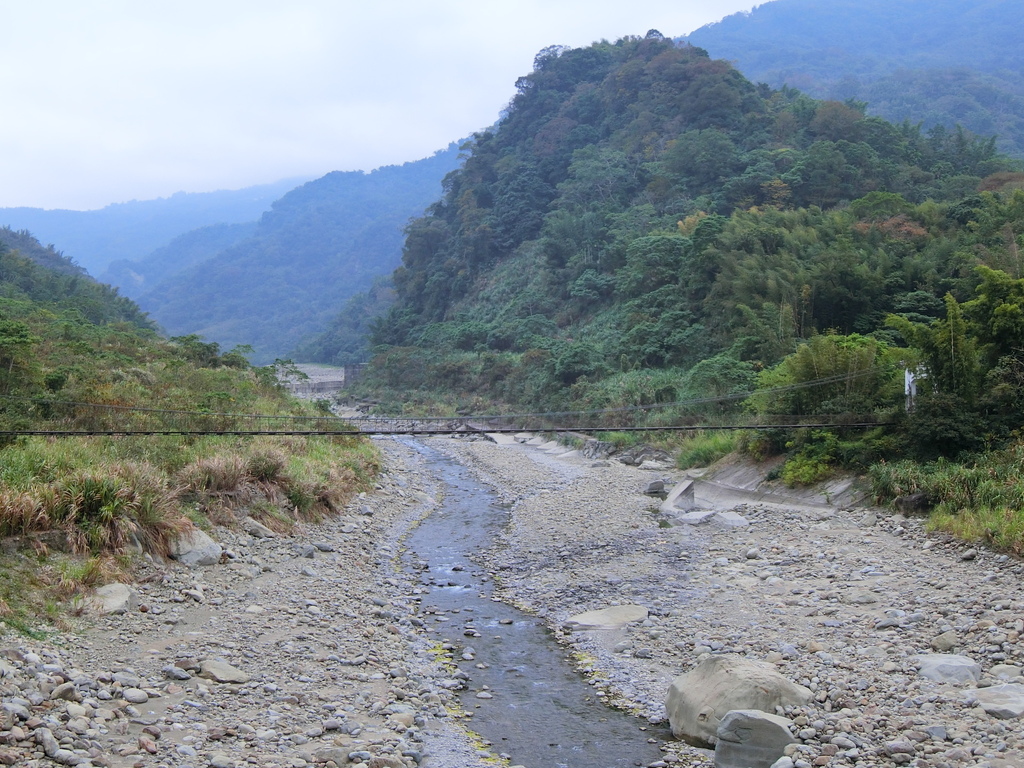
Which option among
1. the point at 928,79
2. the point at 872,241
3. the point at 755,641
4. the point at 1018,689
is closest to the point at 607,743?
the point at 755,641

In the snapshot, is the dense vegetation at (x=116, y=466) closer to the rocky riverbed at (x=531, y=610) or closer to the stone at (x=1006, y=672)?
the rocky riverbed at (x=531, y=610)

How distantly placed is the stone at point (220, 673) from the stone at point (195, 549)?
3.23 metres

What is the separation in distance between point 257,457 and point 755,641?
354 inches

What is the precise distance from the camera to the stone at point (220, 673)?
7660 mm

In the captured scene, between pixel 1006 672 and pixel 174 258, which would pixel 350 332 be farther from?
pixel 174 258

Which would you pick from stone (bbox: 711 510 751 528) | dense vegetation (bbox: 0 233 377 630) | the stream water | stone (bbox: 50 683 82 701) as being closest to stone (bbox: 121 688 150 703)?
stone (bbox: 50 683 82 701)

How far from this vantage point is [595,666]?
9125mm

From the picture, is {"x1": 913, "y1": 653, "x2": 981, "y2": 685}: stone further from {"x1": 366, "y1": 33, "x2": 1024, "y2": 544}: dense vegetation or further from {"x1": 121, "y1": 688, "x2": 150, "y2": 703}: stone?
{"x1": 366, "y1": 33, "x2": 1024, "y2": 544}: dense vegetation

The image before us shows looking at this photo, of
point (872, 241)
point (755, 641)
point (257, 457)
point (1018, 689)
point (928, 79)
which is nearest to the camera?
point (1018, 689)

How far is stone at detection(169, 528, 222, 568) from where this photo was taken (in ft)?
35.6

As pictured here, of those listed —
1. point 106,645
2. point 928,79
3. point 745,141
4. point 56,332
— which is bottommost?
point 106,645

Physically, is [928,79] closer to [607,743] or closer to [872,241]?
[872,241]

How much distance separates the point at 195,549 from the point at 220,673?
370 cm

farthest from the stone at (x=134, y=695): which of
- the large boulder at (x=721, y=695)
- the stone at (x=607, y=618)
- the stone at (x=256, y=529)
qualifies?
the stone at (x=256, y=529)
